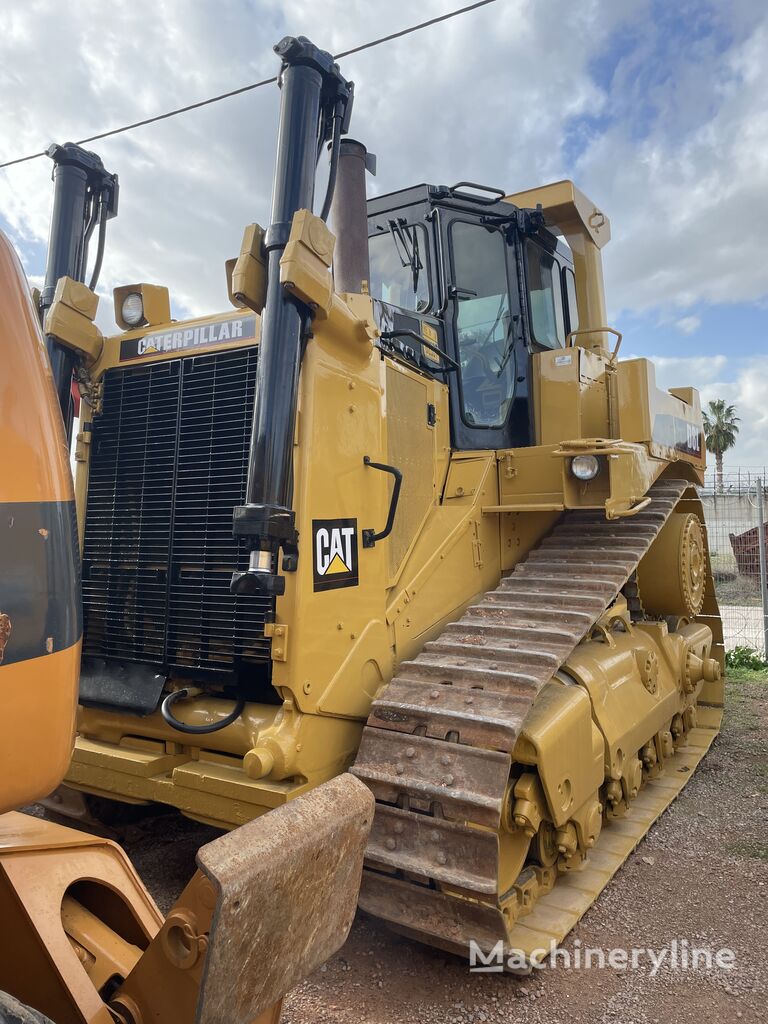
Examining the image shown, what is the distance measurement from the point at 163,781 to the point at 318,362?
77.4 inches

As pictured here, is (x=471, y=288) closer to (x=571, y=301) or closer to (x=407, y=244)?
(x=407, y=244)

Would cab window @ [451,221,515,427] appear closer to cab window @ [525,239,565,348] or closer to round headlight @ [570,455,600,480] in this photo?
cab window @ [525,239,565,348]

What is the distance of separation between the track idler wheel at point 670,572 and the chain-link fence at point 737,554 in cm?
384

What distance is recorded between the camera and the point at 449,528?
4152 mm

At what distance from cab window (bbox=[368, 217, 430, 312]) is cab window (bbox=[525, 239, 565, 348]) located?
768 mm

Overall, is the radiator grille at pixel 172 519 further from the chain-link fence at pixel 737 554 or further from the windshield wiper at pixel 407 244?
the chain-link fence at pixel 737 554

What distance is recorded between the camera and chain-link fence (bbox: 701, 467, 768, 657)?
31.1 ft

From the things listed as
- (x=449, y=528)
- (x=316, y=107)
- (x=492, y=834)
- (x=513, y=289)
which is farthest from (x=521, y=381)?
(x=492, y=834)

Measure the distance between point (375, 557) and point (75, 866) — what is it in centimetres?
199

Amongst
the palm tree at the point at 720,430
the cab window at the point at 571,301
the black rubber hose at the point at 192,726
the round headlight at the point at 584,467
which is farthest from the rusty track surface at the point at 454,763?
the palm tree at the point at 720,430

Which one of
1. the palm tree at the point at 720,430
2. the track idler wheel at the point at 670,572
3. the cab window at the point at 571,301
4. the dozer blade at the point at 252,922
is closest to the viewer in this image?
the dozer blade at the point at 252,922

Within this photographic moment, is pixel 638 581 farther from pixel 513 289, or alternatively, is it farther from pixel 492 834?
pixel 492 834

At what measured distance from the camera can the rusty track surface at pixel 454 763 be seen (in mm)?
2766

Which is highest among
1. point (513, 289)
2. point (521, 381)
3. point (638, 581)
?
point (513, 289)
